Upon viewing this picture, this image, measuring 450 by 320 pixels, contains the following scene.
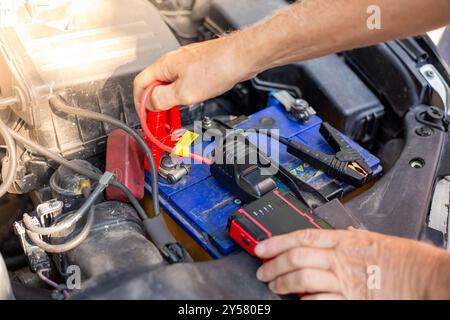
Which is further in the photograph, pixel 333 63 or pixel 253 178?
pixel 333 63

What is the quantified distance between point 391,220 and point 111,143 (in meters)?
0.64

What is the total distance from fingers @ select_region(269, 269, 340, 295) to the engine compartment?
5 centimetres

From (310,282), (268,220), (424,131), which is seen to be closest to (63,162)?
(268,220)

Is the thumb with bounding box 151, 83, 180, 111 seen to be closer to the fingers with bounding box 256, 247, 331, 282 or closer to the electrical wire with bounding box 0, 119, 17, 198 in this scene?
the electrical wire with bounding box 0, 119, 17, 198

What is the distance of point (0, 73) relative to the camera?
1155mm

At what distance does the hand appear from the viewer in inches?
42.5

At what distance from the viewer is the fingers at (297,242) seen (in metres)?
0.90

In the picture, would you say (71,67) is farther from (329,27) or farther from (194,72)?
(329,27)

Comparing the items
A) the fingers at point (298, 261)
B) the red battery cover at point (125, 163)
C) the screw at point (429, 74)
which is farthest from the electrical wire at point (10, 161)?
the screw at point (429, 74)

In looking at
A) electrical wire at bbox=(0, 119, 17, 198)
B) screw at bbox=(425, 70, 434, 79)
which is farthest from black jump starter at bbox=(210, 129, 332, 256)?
screw at bbox=(425, 70, 434, 79)

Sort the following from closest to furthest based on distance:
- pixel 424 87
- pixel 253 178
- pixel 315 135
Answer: pixel 253 178
pixel 315 135
pixel 424 87

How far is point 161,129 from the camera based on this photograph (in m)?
1.17
